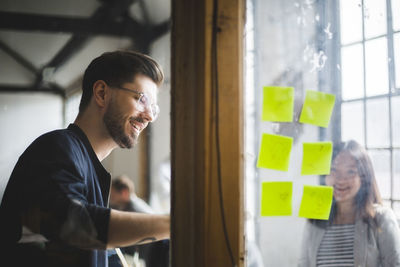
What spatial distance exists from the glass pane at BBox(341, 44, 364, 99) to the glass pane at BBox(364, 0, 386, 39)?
72 millimetres

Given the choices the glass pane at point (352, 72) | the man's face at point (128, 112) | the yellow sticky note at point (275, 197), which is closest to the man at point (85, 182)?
the man's face at point (128, 112)

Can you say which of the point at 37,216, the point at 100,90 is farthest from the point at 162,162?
the point at 37,216

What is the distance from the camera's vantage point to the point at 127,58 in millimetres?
1101

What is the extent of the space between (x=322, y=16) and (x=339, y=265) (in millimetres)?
786

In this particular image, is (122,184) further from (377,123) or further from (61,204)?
(377,123)

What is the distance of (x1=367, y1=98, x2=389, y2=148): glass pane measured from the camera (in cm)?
109

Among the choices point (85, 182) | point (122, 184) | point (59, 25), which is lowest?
point (122, 184)

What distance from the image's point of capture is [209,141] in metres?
0.76

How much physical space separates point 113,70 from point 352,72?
0.77 meters

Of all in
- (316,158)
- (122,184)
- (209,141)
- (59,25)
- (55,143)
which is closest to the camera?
(209,141)

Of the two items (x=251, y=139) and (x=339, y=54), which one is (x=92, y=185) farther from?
(x=339, y=54)

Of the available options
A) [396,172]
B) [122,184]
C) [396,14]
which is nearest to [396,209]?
[396,172]

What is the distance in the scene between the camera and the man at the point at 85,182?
82 centimetres

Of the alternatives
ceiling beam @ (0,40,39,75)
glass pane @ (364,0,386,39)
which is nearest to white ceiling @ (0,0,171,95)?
ceiling beam @ (0,40,39,75)
